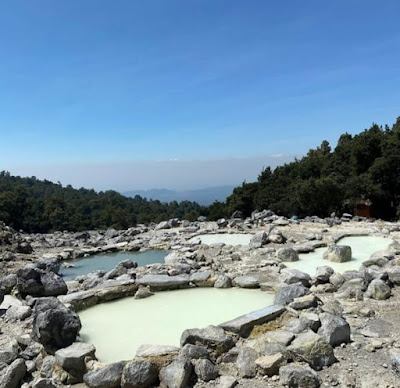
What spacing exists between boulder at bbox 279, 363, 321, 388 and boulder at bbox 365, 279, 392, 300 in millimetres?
3316

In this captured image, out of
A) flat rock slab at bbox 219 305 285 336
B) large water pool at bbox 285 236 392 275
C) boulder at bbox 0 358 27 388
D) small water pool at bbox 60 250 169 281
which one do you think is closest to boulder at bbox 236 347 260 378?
flat rock slab at bbox 219 305 285 336

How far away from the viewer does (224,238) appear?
1627 cm

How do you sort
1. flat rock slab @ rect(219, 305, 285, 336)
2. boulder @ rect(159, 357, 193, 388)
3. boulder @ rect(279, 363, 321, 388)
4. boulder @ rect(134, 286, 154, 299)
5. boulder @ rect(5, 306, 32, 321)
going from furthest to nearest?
1. boulder @ rect(134, 286, 154, 299)
2. boulder @ rect(5, 306, 32, 321)
3. flat rock slab @ rect(219, 305, 285, 336)
4. boulder @ rect(159, 357, 193, 388)
5. boulder @ rect(279, 363, 321, 388)

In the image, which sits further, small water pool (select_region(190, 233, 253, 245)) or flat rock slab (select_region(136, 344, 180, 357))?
small water pool (select_region(190, 233, 253, 245))

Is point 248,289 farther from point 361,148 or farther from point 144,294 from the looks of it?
point 361,148

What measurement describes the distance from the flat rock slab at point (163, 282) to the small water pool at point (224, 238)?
265 inches

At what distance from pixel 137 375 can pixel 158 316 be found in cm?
235

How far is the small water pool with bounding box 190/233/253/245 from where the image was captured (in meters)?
15.5

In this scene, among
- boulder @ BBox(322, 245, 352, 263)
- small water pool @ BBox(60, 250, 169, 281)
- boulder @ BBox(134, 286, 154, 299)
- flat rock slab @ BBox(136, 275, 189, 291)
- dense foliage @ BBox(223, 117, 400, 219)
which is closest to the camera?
boulder @ BBox(134, 286, 154, 299)

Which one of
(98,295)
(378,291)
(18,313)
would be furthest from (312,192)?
(18,313)

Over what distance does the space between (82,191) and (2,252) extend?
2957 inches

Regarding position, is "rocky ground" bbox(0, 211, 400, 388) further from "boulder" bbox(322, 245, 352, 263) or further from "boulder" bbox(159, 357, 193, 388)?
"boulder" bbox(322, 245, 352, 263)

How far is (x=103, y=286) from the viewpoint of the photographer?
→ 8117 mm

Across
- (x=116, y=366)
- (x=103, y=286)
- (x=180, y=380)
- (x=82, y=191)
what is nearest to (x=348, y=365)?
(x=180, y=380)
